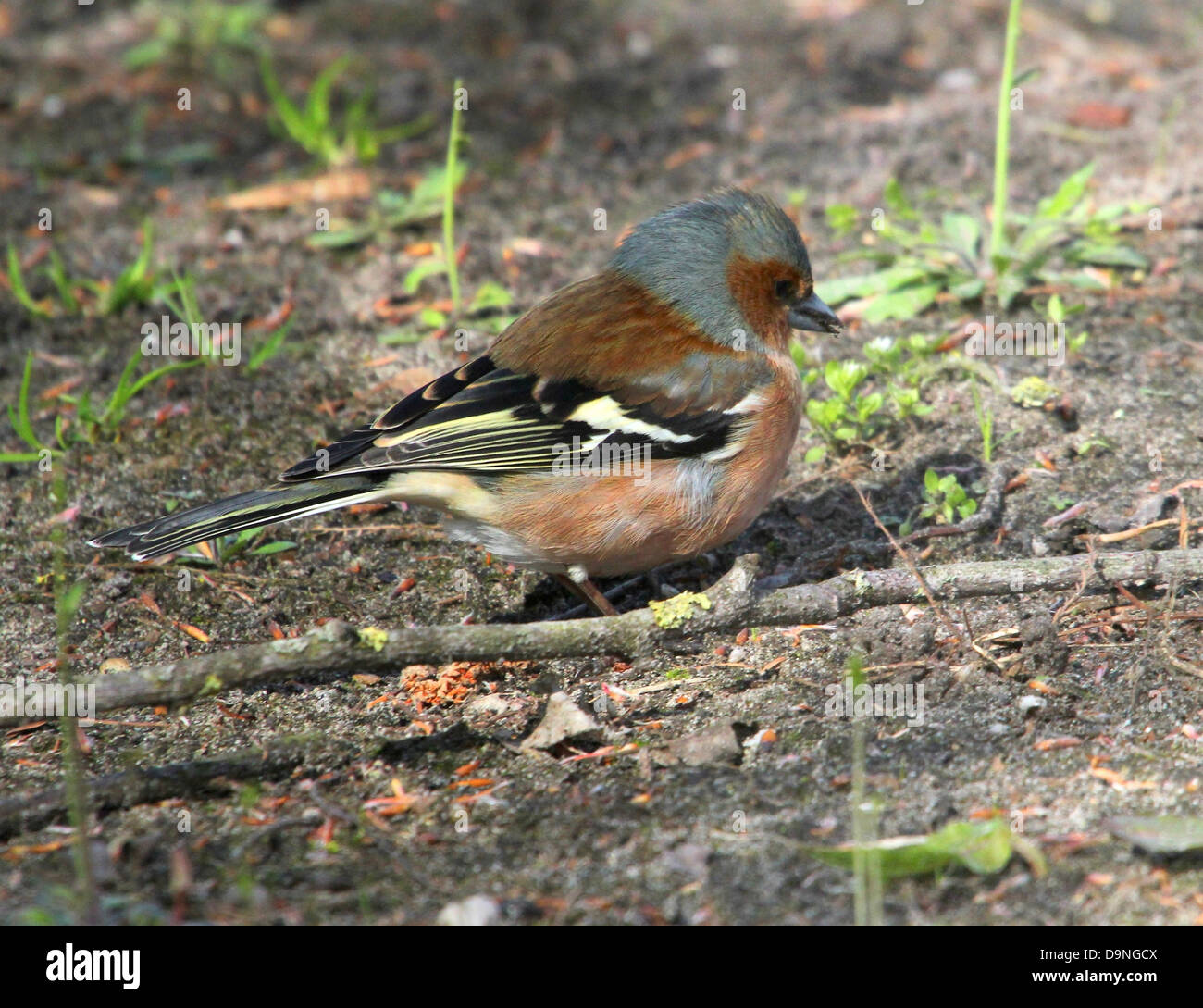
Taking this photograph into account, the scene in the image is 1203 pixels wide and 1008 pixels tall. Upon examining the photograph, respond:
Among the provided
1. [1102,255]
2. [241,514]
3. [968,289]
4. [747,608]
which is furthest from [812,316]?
[241,514]

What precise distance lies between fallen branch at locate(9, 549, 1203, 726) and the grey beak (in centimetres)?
105

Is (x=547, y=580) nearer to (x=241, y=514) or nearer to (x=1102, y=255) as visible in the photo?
(x=241, y=514)

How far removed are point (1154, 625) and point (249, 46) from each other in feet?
23.3

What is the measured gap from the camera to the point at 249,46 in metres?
8.58

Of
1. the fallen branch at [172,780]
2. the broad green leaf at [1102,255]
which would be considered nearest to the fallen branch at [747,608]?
the fallen branch at [172,780]

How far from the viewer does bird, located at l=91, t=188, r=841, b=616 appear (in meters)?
4.14

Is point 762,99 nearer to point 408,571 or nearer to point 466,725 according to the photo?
point 408,571

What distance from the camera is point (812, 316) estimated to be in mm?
4707

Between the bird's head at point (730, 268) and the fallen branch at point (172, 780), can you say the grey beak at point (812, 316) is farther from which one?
the fallen branch at point (172, 780)

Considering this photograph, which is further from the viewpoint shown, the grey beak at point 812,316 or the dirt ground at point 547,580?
the grey beak at point 812,316

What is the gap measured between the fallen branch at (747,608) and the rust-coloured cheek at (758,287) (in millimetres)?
986

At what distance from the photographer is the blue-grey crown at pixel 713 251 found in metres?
4.54

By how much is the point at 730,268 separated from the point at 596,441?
2.89ft
